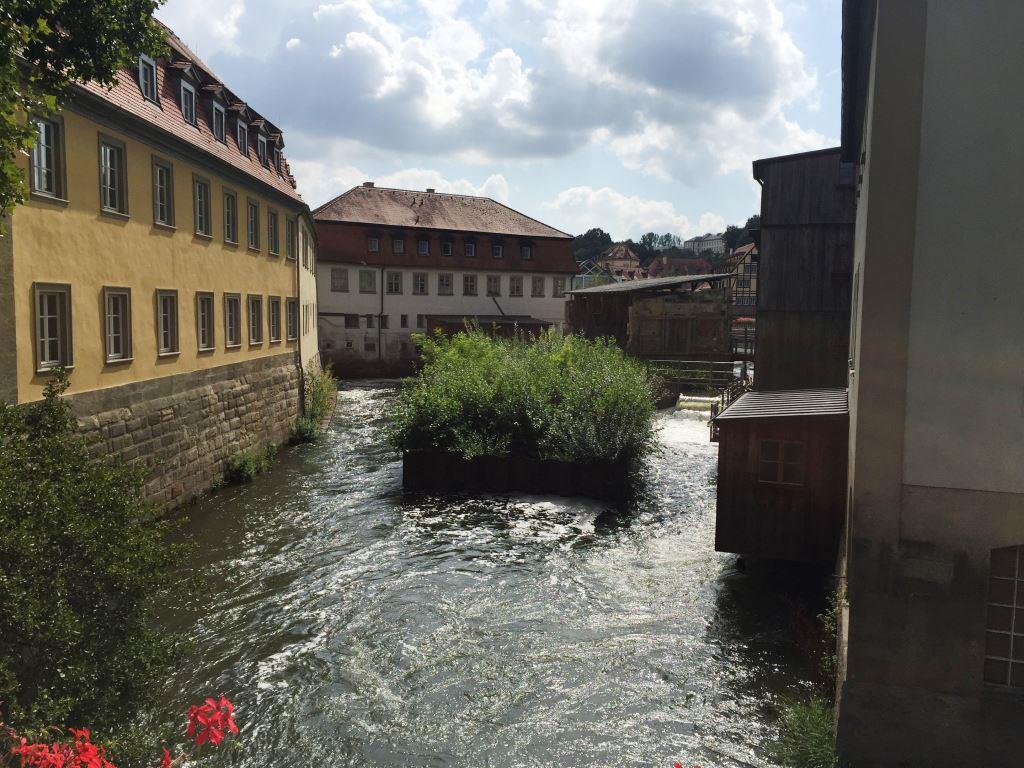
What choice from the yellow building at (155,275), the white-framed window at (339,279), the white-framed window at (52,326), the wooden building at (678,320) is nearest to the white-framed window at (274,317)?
the yellow building at (155,275)

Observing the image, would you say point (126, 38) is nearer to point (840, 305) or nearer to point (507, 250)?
point (840, 305)

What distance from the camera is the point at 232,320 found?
18.8m

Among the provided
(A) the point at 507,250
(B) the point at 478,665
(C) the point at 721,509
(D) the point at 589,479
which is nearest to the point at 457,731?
(B) the point at 478,665

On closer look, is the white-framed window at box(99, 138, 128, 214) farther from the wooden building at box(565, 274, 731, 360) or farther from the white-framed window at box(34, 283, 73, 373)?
the wooden building at box(565, 274, 731, 360)

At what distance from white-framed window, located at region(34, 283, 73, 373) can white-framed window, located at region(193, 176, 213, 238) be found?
17.2 feet

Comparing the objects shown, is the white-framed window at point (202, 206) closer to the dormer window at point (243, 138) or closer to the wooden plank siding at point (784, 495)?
the dormer window at point (243, 138)

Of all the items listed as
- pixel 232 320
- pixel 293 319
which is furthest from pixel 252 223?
pixel 293 319

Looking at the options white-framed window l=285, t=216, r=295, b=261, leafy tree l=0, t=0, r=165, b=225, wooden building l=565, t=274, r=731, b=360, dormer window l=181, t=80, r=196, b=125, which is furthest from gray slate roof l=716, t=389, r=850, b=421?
wooden building l=565, t=274, r=731, b=360

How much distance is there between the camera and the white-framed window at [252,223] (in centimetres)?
1995

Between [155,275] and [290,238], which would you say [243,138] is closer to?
[290,238]

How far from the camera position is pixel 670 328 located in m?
37.8

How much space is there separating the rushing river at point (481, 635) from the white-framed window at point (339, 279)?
28662 mm

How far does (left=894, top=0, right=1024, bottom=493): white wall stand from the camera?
593 centimetres

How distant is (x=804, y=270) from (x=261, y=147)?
1609 centimetres
